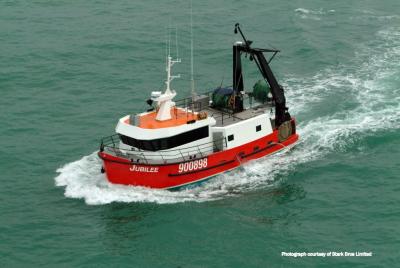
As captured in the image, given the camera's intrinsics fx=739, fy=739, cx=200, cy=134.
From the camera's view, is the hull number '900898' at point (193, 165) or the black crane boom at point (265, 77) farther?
the black crane boom at point (265, 77)

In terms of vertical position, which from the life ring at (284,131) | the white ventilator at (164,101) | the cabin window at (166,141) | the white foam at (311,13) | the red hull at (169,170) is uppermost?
the white foam at (311,13)

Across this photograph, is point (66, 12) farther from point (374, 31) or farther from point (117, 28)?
point (374, 31)

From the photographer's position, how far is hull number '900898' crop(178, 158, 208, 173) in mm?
43284

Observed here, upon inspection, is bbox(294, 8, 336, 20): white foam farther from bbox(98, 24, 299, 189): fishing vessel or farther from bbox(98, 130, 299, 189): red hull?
bbox(98, 130, 299, 189): red hull

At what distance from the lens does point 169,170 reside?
42.9 meters

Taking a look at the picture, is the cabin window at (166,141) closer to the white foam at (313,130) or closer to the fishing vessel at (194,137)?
the fishing vessel at (194,137)

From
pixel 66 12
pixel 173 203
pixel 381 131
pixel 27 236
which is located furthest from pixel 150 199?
pixel 66 12

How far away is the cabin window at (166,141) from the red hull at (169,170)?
4.06 ft

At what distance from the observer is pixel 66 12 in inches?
2913

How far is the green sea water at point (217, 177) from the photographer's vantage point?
124 feet

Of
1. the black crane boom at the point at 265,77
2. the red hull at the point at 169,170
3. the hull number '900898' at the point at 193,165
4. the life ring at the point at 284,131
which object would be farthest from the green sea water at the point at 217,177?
the black crane boom at the point at 265,77

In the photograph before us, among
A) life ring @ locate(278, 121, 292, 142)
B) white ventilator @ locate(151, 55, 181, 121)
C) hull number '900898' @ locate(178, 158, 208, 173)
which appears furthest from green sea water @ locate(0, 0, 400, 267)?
white ventilator @ locate(151, 55, 181, 121)

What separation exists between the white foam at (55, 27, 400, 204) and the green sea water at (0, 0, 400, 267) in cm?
14

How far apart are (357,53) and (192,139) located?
2678 cm
